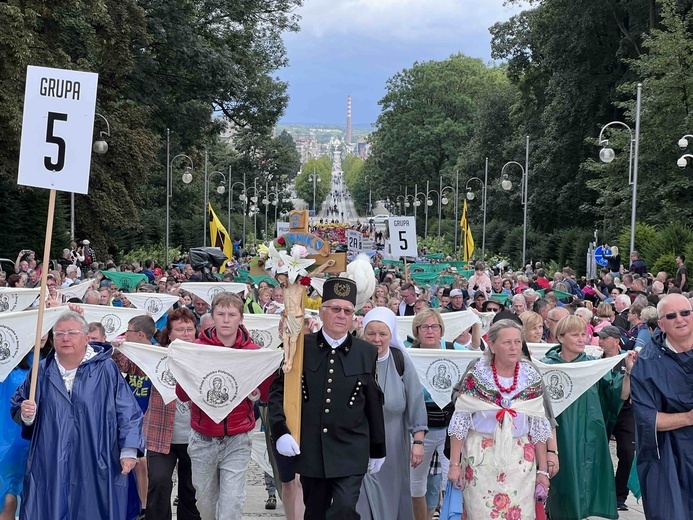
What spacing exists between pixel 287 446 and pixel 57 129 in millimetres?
2723

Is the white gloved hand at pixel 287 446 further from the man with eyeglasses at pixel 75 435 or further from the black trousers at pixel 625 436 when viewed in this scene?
the black trousers at pixel 625 436

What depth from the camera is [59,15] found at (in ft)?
98.2

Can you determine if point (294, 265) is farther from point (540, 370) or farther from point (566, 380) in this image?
point (566, 380)

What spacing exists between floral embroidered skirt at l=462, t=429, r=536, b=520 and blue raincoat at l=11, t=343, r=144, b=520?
2.13 metres

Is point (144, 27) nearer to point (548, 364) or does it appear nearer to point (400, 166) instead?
point (548, 364)

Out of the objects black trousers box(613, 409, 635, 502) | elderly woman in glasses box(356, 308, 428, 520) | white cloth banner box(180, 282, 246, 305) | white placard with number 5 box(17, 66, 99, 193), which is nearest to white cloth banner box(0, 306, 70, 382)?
white placard with number 5 box(17, 66, 99, 193)

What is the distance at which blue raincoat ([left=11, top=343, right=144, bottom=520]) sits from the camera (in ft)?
21.3

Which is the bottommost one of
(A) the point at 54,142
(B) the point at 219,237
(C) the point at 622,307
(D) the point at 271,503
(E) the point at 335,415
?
(D) the point at 271,503

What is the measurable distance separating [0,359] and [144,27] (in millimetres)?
28248

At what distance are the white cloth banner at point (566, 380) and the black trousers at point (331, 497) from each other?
220cm

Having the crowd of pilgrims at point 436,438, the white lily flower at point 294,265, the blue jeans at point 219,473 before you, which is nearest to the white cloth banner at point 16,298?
the crowd of pilgrims at point 436,438

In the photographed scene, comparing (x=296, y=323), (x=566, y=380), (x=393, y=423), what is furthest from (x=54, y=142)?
(x=566, y=380)

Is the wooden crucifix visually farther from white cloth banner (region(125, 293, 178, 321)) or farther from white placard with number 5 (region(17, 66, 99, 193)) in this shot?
white cloth banner (region(125, 293, 178, 321))

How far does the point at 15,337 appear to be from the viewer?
768 centimetres
